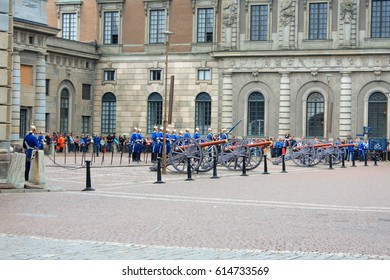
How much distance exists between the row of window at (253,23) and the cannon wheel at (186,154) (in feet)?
84.3

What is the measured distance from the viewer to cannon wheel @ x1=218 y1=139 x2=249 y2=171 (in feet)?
111

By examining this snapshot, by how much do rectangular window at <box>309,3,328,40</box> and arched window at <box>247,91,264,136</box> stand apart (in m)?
5.44

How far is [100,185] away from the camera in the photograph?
23922mm

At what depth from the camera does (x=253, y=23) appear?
5550 centimetres

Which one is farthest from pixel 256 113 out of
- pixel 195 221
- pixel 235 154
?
pixel 195 221

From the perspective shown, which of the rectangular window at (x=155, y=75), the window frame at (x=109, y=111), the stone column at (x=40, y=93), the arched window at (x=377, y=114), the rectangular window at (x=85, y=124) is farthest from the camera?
the window frame at (x=109, y=111)

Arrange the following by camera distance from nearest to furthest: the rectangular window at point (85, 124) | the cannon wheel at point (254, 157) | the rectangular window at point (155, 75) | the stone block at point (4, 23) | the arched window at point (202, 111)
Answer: the stone block at point (4, 23), the cannon wheel at point (254, 157), the arched window at point (202, 111), the rectangular window at point (155, 75), the rectangular window at point (85, 124)

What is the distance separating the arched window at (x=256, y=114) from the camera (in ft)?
182

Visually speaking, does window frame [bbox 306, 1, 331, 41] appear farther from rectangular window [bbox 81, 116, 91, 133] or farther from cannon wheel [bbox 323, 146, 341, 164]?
rectangular window [bbox 81, 116, 91, 133]

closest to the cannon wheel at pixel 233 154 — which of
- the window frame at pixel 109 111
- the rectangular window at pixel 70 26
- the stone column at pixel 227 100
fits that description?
the stone column at pixel 227 100

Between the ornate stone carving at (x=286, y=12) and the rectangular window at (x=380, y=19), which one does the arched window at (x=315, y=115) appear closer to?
the ornate stone carving at (x=286, y=12)

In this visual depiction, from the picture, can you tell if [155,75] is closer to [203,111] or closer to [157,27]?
[157,27]

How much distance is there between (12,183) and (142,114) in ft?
124

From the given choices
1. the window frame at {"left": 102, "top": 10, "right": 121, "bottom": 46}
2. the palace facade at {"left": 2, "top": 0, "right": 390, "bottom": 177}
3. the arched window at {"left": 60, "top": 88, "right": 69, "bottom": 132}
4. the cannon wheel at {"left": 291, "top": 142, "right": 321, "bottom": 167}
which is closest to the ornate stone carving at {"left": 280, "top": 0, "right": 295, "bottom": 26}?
the palace facade at {"left": 2, "top": 0, "right": 390, "bottom": 177}
